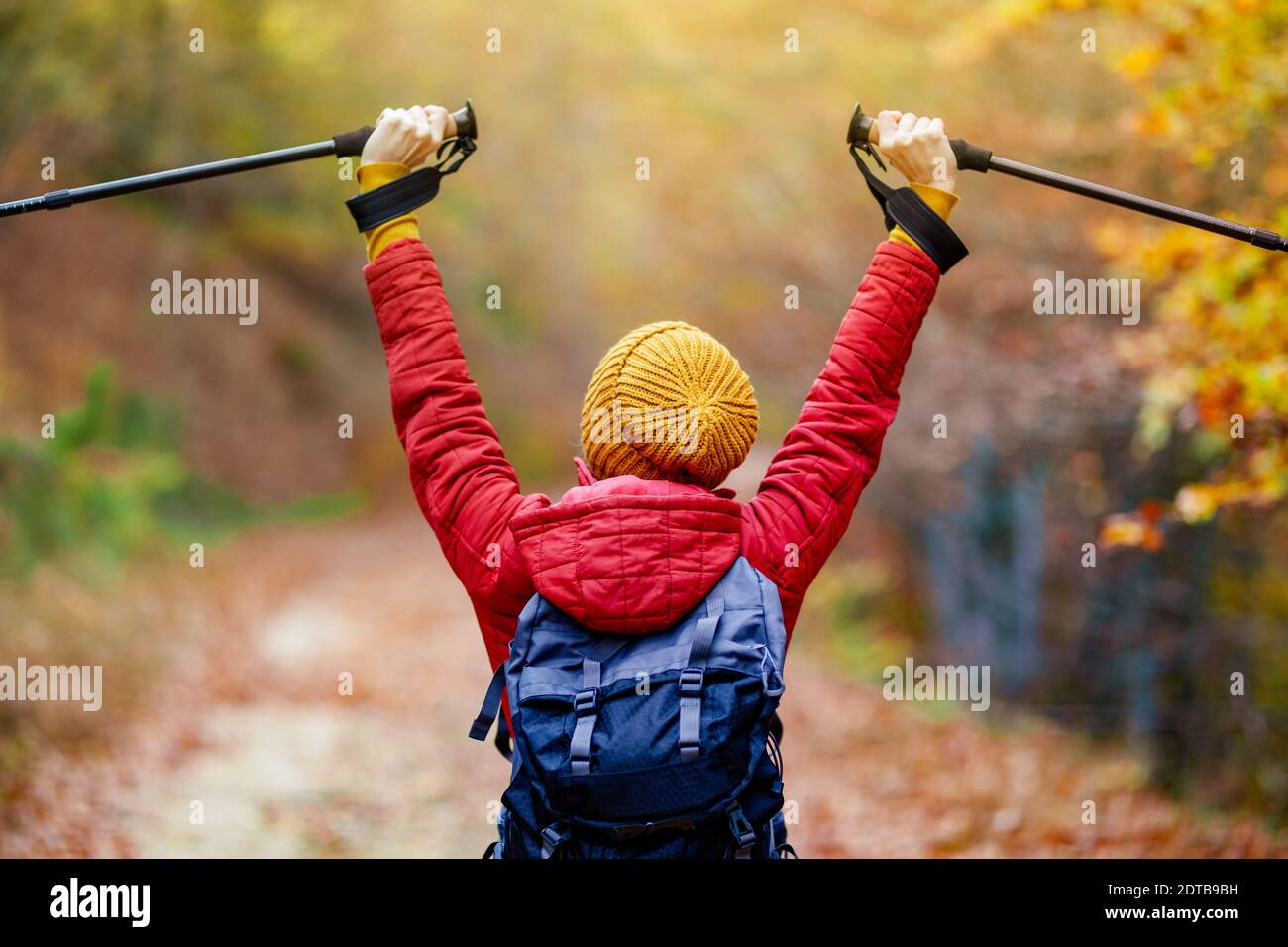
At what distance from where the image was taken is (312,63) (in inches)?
541

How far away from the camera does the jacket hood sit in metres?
2.04

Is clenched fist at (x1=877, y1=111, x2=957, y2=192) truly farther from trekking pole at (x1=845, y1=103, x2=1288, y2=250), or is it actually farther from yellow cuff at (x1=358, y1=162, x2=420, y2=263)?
yellow cuff at (x1=358, y1=162, x2=420, y2=263)

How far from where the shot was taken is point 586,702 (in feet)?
6.66

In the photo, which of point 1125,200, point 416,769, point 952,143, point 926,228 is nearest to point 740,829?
point 926,228

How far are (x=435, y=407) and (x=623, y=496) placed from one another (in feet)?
1.61

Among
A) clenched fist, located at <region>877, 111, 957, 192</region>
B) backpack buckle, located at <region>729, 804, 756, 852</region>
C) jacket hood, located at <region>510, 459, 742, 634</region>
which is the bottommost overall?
backpack buckle, located at <region>729, 804, 756, 852</region>

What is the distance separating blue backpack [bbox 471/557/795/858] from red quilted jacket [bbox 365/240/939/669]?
0.06 meters

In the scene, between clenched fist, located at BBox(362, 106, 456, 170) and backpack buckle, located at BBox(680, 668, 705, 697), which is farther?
clenched fist, located at BBox(362, 106, 456, 170)

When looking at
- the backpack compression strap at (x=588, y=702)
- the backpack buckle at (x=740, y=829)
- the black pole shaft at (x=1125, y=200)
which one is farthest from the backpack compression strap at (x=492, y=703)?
the black pole shaft at (x=1125, y=200)

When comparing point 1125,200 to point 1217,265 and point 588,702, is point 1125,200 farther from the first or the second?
point 1217,265

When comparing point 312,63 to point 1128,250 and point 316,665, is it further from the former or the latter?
point 1128,250

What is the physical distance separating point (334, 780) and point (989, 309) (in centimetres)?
595

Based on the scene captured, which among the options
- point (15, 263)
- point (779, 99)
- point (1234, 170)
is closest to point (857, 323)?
point (1234, 170)

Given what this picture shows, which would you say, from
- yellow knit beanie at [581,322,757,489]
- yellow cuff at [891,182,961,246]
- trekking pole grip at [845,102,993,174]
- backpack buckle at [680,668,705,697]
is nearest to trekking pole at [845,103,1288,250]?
trekking pole grip at [845,102,993,174]
